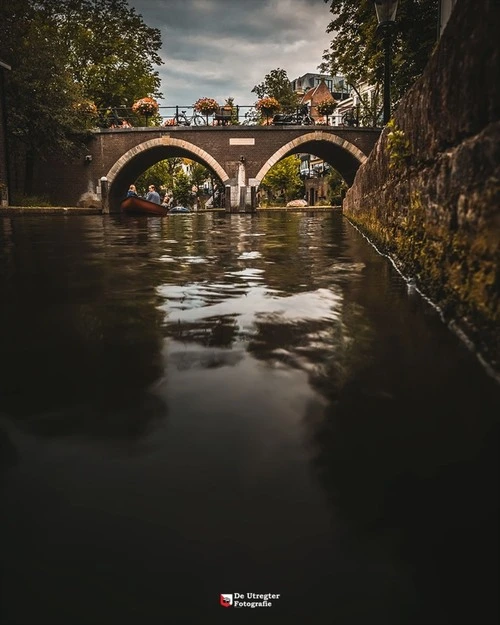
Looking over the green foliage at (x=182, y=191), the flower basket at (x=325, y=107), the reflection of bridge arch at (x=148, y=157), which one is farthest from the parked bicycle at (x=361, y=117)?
the green foliage at (x=182, y=191)

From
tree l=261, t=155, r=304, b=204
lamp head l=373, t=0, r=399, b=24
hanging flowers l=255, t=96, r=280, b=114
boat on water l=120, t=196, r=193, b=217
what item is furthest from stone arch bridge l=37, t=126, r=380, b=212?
lamp head l=373, t=0, r=399, b=24

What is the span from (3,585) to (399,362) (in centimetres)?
158

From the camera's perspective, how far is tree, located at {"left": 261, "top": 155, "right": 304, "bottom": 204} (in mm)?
45719

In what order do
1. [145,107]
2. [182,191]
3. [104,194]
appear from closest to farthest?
[145,107] < [104,194] < [182,191]

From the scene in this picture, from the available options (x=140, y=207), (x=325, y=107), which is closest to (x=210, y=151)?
(x=325, y=107)

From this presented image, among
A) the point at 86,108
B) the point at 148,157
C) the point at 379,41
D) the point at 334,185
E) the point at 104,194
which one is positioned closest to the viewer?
the point at 379,41

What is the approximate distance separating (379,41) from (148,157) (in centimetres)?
1522

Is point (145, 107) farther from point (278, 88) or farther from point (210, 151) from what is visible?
point (278, 88)

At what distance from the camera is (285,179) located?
45.9 metres

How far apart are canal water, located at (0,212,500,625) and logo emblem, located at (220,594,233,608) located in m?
0.01

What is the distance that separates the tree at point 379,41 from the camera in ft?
56.4

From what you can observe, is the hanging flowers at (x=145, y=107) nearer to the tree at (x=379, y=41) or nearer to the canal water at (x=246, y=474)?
the tree at (x=379, y=41)

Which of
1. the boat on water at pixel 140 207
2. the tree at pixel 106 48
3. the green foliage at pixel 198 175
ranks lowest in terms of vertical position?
the boat on water at pixel 140 207

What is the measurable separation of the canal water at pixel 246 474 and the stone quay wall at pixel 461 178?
0.71ft
